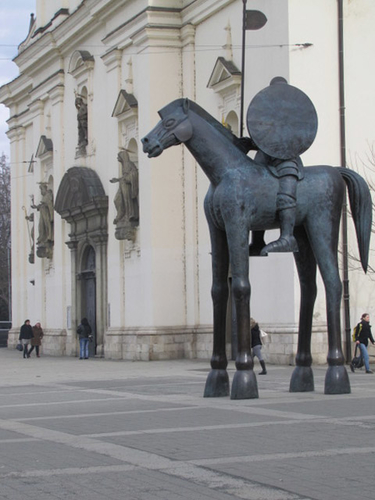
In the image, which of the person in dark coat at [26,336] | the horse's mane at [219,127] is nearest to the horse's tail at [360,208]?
the horse's mane at [219,127]

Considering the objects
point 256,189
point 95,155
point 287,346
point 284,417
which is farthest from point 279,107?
point 95,155

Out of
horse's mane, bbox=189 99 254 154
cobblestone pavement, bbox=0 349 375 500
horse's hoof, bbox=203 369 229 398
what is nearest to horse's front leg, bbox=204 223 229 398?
horse's hoof, bbox=203 369 229 398

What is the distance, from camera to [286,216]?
14.7m

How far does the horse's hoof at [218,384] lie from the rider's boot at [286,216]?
2092 mm

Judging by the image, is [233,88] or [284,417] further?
[233,88]

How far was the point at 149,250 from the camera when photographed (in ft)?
114

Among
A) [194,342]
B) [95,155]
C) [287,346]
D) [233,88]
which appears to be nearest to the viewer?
[287,346]

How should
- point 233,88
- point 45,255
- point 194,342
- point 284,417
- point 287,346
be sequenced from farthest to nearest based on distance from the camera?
1. point 45,255
2. point 194,342
3. point 233,88
4. point 287,346
5. point 284,417

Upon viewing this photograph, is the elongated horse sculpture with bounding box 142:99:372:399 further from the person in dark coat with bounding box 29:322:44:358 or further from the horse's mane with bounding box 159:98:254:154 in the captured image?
the person in dark coat with bounding box 29:322:44:358

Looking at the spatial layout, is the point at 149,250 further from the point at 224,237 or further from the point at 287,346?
the point at 224,237

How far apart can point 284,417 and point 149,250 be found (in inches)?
886

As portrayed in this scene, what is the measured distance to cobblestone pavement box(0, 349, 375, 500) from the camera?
305 inches

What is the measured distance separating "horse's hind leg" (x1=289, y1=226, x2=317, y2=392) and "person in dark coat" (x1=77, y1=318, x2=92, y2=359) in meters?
22.9

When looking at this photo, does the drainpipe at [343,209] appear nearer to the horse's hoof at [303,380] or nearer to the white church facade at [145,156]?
the white church facade at [145,156]
